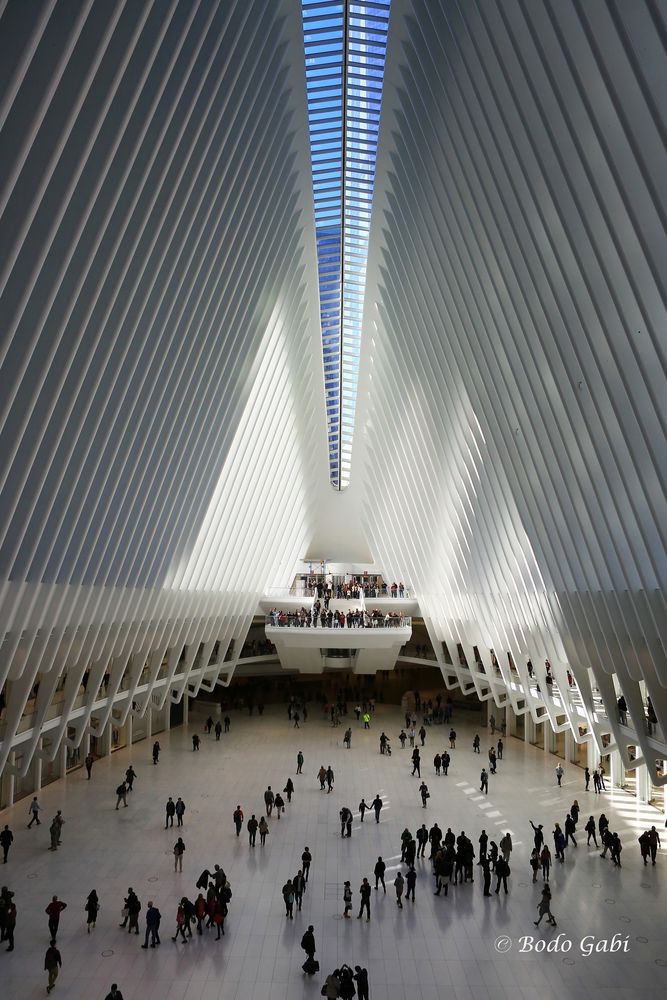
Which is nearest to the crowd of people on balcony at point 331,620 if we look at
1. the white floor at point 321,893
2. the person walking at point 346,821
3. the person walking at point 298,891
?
the white floor at point 321,893

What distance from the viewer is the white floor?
1084 cm

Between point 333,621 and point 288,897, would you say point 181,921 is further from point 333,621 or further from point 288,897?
point 333,621

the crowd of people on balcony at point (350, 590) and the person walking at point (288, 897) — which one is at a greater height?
the crowd of people on balcony at point (350, 590)

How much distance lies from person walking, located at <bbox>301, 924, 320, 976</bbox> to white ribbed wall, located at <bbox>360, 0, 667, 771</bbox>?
7579 mm

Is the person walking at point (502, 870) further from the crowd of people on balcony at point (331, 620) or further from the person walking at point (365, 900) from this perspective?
the crowd of people on balcony at point (331, 620)

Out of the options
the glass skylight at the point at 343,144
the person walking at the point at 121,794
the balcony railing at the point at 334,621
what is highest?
the glass skylight at the point at 343,144

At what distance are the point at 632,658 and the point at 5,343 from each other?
13350mm

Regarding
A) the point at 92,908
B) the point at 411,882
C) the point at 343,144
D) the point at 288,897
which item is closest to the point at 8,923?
the point at 92,908

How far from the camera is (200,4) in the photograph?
29.9 feet

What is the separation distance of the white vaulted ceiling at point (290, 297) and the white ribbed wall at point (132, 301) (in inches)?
1.8

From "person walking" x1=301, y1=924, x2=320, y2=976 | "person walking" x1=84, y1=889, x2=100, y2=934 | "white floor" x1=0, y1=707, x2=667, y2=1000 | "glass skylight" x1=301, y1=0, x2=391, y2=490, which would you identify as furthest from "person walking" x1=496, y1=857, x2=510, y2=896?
"glass skylight" x1=301, y1=0, x2=391, y2=490

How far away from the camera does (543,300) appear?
11.5 meters

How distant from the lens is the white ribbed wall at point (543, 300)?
8430 millimetres

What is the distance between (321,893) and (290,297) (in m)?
15.7
